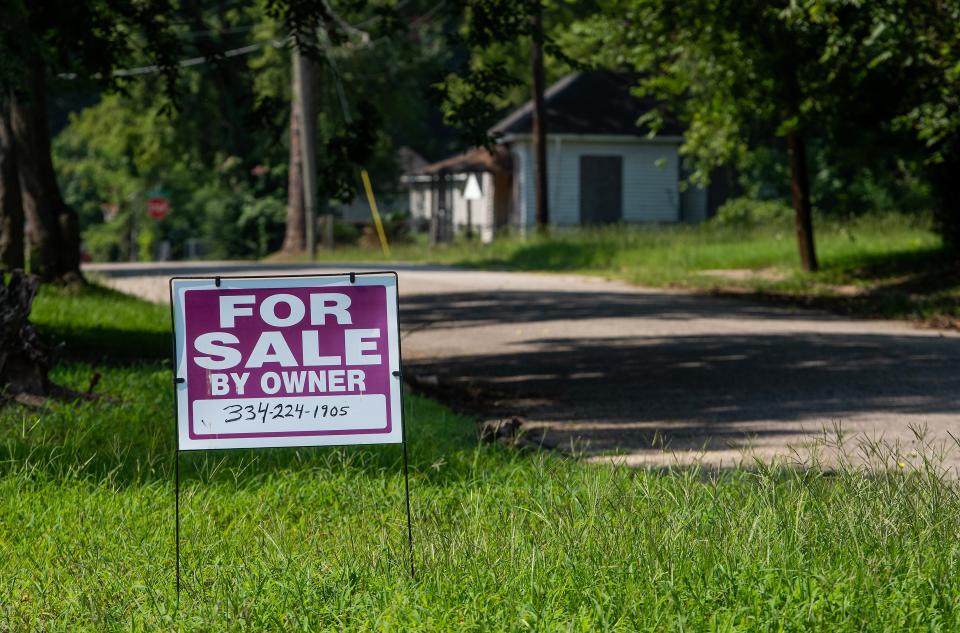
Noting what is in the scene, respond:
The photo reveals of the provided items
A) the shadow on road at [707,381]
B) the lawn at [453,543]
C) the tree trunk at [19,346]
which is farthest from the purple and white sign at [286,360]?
the tree trunk at [19,346]

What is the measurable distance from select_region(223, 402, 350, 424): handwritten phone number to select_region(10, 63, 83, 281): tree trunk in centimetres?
1594

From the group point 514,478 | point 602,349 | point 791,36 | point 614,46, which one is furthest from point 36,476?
point 614,46

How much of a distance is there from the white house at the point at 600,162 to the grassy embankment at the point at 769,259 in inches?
253

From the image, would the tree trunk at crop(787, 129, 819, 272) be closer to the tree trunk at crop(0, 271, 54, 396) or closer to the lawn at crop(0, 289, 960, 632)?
the tree trunk at crop(0, 271, 54, 396)

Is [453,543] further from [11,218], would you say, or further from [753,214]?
[753,214]

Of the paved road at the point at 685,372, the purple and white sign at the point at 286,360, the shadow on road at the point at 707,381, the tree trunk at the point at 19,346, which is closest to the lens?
the purple and white sign at the point at 286,360

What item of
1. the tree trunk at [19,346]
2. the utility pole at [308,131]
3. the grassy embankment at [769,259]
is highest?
the utility pole at [308,131]

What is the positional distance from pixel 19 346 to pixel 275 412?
448 centimetres

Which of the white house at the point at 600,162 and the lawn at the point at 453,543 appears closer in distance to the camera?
the lawn at the point at 453,543

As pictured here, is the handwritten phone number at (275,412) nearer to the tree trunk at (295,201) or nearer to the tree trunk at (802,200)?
the tree trunk at (802,200)

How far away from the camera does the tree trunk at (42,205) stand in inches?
789

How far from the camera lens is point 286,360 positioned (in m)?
4.93

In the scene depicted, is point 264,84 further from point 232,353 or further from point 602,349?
point 232,353

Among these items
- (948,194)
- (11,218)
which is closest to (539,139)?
(948,194)
